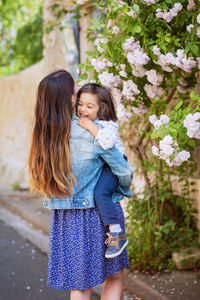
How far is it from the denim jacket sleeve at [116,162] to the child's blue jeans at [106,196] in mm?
53

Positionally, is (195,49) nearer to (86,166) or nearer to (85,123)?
(85,123)

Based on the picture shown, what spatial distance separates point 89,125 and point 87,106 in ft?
0.71

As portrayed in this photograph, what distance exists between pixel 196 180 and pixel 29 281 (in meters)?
1.89

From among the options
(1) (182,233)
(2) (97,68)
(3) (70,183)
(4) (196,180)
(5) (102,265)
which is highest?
(2) (97,68)

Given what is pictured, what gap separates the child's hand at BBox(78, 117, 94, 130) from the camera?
212 centimetres

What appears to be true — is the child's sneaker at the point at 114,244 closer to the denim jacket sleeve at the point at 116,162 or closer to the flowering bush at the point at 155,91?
the denim jacket sleeve at the point at 116,162

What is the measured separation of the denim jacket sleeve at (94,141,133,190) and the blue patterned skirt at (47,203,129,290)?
252 mm

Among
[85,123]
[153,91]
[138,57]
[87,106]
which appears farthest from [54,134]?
[153,91]

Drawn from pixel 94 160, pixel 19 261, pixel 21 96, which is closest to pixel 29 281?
pixel 19 261

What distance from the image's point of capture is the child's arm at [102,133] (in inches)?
81.1

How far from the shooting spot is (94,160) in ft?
7.09

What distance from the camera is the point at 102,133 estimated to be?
207cm

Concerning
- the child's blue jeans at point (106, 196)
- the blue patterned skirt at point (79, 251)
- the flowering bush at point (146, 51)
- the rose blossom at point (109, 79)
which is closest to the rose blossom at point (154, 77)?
the flowering bush at point (146, 51)

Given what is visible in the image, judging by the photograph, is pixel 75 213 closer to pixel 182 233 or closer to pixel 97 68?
pixel 97 68
